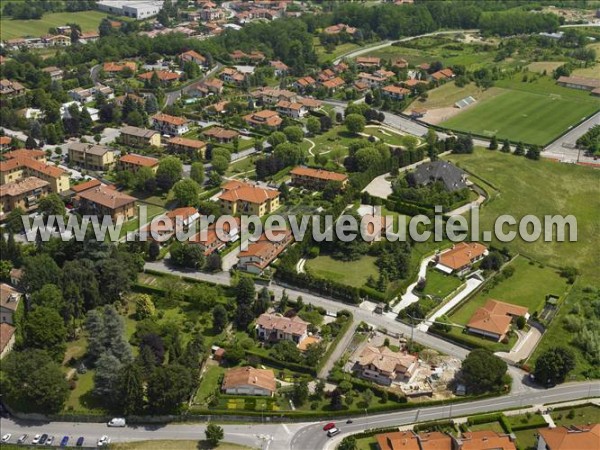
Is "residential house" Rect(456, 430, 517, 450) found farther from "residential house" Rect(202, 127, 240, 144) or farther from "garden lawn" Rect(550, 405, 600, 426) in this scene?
"residential house" Rect(202, 127, 240, 144)

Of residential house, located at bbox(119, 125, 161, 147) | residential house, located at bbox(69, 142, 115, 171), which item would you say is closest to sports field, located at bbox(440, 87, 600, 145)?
residential house, located at bbox(119, 125, 161, 147)

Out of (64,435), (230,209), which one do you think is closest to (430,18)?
(230,209)

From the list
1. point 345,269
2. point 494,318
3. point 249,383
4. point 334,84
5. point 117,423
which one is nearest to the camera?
point 117,423

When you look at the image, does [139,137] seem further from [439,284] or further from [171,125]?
[439,284]

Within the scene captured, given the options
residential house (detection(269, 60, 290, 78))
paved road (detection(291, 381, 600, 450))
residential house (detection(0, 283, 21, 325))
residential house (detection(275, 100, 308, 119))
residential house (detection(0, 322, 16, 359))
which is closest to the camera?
paved road (detection(291, 381, 600, 450))

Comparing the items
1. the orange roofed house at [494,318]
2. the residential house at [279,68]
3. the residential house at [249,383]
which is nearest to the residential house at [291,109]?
the residential house at [279,68]

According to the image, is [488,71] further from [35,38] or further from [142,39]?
[35,38]

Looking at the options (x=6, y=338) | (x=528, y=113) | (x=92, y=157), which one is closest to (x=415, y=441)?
(x=6, y=338)
